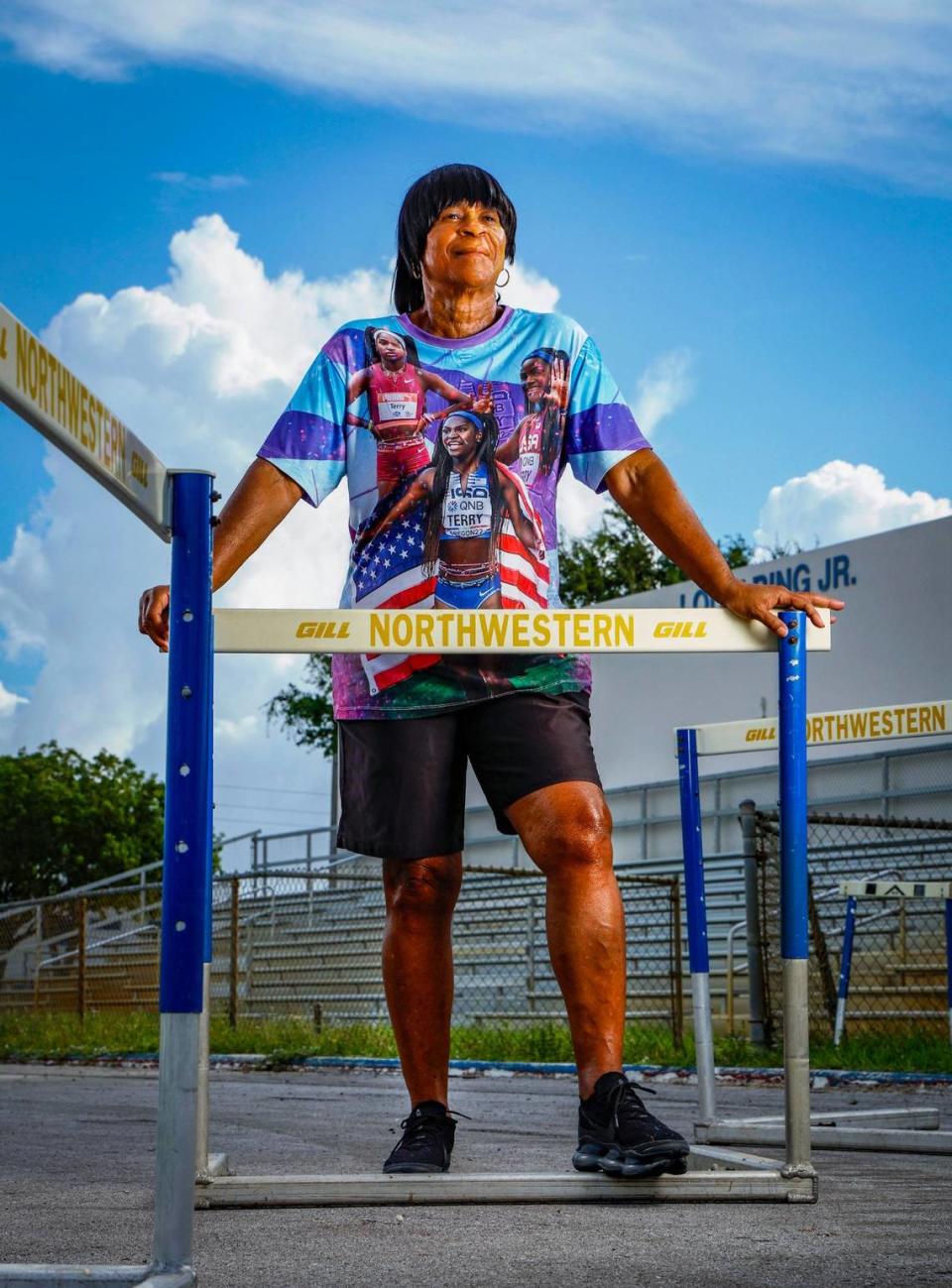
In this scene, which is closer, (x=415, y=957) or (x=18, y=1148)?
A: (x=415, y=957)

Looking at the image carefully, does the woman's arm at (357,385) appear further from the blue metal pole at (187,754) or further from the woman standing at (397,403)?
the blue metal pole at (187,754)

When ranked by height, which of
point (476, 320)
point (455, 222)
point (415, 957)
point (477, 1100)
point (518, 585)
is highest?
point (455, 222)

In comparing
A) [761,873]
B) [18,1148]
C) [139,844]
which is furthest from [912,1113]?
[139,844]

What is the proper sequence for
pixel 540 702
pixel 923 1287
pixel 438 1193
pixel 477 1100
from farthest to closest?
pixel 477 1100
pixel 540 702
pixel 438 1193
pixel 923 1287

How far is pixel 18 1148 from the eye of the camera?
4.91 m

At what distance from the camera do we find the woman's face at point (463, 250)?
12.1 feet

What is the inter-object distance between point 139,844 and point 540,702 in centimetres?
4770

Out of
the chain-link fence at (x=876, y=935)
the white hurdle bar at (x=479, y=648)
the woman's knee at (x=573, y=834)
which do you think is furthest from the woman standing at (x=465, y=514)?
the chain-link fence at (x=876, y=935)

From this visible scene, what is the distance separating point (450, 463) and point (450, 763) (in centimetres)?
63

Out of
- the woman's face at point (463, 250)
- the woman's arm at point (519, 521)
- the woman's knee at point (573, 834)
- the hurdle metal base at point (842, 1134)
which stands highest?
the woman's face at point (463, 250)

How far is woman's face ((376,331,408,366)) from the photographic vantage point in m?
3.63

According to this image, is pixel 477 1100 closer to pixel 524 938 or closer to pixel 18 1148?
pixel 18 1148

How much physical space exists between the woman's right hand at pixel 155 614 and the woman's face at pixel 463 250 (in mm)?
1166

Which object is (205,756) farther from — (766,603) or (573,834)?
(766,603)
